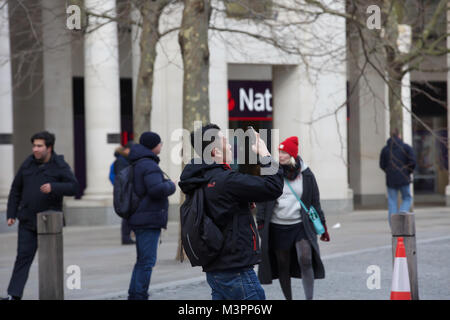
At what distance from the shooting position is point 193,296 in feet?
29.9

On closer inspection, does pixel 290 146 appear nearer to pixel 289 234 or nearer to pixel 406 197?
pixel 289 234

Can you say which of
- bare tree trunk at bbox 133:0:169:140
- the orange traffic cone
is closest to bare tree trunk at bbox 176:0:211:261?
bare tree trunk at bbox 133:0:169:140

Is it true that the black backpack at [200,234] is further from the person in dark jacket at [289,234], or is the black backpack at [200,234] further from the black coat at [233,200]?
the person in dark jacket at [289,234]

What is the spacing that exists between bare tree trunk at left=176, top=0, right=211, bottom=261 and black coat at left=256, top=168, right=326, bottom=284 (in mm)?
3856

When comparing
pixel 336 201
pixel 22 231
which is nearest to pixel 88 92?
pixel 336 201

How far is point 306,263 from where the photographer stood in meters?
→ 8.45

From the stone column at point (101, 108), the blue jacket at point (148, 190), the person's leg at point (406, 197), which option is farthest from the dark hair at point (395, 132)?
the blue jacket at point (148, 190)

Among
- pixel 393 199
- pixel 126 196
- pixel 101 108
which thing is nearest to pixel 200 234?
pixel 126 196

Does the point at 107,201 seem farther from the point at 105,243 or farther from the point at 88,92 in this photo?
the point at 105,243

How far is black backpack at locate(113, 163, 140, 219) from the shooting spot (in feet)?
28.6

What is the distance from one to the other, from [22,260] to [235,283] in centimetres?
400

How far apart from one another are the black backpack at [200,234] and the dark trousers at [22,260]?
12.4 ft

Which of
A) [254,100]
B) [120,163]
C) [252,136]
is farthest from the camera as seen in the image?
[254,100]

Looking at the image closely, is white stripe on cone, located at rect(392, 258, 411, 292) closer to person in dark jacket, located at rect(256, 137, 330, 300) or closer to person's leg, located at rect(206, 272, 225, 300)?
person in dark jacket, located at rect(256, 137, 330, 300)
